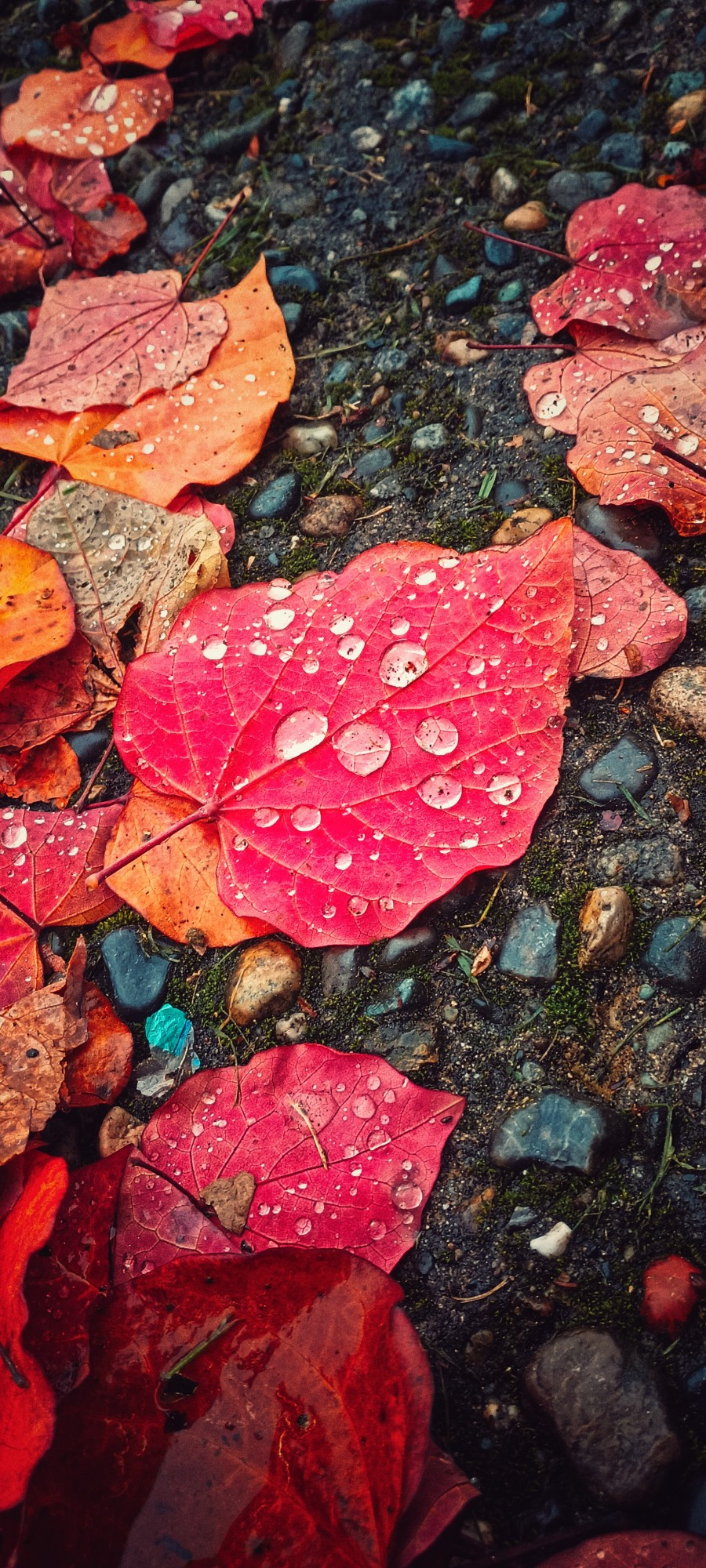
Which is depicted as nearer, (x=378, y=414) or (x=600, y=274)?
(x=600, y=274)

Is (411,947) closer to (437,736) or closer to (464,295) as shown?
(437,736)

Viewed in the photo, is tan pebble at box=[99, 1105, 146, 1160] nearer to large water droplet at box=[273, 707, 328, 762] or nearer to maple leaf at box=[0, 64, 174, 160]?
large water droplet at box=[273, 707, 328, 762]

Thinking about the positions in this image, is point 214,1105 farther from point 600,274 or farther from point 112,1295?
point 600,274

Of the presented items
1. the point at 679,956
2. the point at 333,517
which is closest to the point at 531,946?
the point at 679,956

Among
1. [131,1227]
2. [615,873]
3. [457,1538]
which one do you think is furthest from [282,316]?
[457,1538]

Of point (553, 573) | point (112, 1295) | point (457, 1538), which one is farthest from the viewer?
point (553, 573)

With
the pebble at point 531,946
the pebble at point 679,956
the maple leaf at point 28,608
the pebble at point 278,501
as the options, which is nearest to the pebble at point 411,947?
the pebble at point 531,946
